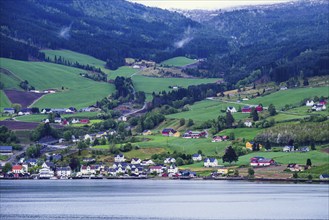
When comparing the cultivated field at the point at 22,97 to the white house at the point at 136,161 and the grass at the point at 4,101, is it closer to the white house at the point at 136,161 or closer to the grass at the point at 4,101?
the grass at the point at 4,101

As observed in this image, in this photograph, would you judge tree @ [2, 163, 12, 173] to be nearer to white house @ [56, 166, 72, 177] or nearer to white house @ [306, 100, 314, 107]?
white house @ [56, 166, 72, 177]

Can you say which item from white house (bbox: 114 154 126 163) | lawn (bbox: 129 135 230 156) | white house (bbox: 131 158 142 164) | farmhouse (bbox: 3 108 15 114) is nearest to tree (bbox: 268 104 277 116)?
lawn (bbox: 129 135 230 156)

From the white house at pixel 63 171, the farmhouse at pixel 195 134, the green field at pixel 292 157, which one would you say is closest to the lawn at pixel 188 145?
the farmhouse at pixel 195 134

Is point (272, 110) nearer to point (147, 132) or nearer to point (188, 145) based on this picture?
point (188, 145)

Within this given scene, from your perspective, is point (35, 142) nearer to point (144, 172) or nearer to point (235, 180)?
point (144, 172)

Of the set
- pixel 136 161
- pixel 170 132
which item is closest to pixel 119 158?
pixel 136 161
